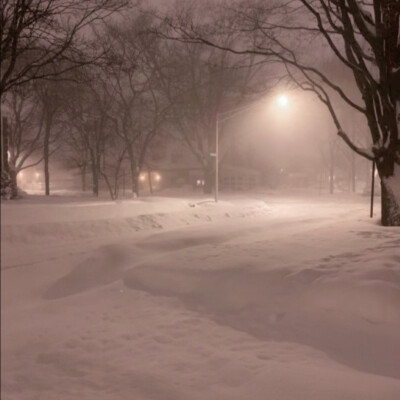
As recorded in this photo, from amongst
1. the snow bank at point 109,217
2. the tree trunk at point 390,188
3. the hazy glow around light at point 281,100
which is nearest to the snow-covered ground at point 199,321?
the snow bank at point 109,217

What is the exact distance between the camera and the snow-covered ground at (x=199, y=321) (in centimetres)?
459

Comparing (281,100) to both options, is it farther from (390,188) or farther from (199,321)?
(199,321)

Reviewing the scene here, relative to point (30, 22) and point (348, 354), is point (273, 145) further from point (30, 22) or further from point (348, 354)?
point (348, 354)

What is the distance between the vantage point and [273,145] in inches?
2660

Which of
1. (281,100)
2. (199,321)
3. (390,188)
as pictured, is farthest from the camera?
(281,100)

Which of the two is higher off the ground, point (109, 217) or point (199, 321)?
point (109, 217)

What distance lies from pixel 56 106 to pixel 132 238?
23870mm

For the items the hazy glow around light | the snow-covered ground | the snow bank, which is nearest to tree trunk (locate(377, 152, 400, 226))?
the snow-covered ground

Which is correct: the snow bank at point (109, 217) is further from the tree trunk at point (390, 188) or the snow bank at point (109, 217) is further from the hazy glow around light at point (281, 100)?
the tree trunk at point (390, 188)

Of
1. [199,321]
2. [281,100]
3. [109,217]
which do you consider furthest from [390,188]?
[281,100]

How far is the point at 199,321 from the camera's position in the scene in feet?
21.2

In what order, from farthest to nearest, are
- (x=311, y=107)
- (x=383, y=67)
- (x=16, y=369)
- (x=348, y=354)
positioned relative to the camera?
(x=311, y=107) < (x=383, y=67) < (x=348, y=354) < (x=16, y=369)

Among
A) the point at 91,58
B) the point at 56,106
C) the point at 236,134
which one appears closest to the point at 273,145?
the point at 236,134

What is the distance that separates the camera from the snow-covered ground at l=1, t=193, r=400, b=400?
4.59 metres
